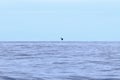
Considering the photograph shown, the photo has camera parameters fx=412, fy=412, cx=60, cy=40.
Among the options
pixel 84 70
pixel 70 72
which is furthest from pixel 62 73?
pixel 84 70

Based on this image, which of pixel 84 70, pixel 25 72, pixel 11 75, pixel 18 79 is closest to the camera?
pixel 18 79

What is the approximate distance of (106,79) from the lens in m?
16.9

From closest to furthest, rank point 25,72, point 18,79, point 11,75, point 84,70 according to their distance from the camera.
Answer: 1. point 18,79
2. point 11,75
3. point 25,72
4. point 84,70

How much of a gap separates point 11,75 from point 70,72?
2.93 metres

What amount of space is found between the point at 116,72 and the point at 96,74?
4.29 feet

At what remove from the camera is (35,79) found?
16.5 metres

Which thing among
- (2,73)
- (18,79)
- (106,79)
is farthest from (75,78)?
(2,73)

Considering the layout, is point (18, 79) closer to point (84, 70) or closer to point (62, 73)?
point (62, 73)

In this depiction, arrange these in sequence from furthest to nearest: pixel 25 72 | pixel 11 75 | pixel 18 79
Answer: pixel 25 72
pixel 11 75
pixel 18 79

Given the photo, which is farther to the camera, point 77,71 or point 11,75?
point 77,71

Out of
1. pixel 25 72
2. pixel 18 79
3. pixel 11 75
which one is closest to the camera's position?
pixel 18 79

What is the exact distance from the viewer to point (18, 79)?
16453mm

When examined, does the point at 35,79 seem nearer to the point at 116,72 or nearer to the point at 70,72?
the point at 70,72

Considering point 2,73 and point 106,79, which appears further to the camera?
point 2,73
